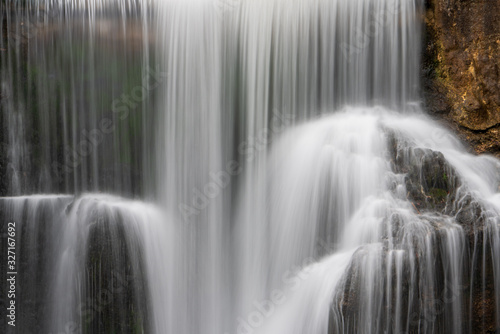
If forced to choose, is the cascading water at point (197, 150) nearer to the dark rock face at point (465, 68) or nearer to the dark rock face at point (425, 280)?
the dark rock face at point (465, 68)

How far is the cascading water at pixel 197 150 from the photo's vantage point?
220 inches

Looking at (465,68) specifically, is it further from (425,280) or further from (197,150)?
(197,150)

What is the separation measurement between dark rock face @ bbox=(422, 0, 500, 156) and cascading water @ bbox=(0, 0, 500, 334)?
238 millimetres

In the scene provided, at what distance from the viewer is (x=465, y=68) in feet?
20.4

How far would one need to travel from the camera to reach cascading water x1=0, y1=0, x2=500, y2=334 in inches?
220

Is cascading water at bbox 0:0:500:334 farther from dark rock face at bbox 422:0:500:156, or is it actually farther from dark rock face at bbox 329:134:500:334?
dark rock face at bbox 329:134:500:334

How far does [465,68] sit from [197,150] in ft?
12.7

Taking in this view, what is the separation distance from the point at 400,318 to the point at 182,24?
477cm

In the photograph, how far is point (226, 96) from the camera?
21.2ft

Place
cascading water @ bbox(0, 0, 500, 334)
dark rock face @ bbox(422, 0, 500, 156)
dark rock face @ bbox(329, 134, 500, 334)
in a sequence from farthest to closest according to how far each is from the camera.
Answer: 1. dark rock face @ bbox(422, 0, 500, 156)
2. cascading water @ bbox(0, 0, 500, 334)
3. dark rock face @ bbox(329, 134, 500, 334)

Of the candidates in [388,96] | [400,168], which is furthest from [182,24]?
[400,168]

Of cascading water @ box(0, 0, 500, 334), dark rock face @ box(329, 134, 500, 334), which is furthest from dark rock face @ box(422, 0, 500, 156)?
dark rock face @ box(329, 134, 500, 334)

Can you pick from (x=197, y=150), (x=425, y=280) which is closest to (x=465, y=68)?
(x=425, y=280)

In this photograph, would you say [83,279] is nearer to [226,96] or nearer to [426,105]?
[226,96]
